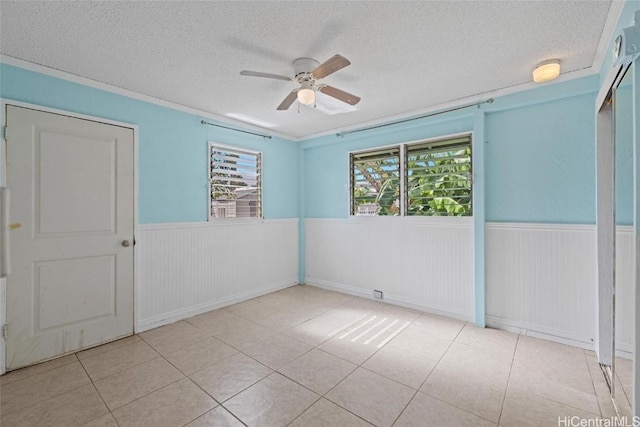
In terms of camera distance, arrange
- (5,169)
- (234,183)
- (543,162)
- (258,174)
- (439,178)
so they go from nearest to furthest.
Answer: (5,169), (543,162), (439,178), (234,183), (258,174)

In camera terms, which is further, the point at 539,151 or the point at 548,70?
the point at 539,151

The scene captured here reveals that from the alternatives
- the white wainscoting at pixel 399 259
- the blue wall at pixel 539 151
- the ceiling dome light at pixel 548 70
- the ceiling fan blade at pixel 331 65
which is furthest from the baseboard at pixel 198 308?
the ceiling dome light at pixel 548 70

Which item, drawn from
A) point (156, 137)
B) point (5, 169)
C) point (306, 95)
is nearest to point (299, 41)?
point (306, 95)

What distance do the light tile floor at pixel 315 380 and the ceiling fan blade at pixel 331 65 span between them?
2.31 meters

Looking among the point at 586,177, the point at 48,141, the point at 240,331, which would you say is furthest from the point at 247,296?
the point at 586,177

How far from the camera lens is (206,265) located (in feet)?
11.7

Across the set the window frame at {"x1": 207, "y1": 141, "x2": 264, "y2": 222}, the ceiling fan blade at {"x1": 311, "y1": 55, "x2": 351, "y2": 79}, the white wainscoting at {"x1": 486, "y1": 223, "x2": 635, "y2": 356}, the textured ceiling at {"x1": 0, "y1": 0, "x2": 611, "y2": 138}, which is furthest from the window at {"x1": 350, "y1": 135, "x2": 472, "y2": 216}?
the ceiling fan blade at {"x1": 311, "y1": 55, "x2": 351, "y2": 79}

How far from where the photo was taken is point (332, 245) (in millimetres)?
4453

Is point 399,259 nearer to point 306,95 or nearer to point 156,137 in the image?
point 306,95

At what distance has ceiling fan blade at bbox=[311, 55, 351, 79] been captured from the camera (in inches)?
74.5

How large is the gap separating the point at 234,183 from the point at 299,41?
2.30 m

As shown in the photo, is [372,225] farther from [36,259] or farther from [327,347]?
[36,259]

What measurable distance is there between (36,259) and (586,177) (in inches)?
193

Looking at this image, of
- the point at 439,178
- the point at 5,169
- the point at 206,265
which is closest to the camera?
the point at 5,169
